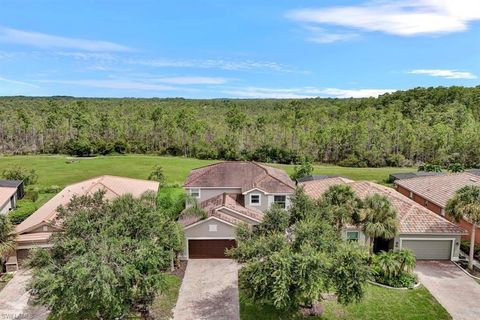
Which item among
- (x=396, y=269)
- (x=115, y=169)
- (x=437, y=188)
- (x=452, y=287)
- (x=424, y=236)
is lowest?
(x=452, y=287)

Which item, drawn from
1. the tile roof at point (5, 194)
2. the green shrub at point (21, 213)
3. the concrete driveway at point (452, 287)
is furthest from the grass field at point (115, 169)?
the concrete driveway at point (452, 287)

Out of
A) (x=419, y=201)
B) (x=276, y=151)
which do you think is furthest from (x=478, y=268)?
(x=276, y=151)

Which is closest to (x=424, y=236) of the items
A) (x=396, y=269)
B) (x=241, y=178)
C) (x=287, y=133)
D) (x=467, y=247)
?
(x=467, y=247)

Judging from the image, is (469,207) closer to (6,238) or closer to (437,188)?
(437,188)

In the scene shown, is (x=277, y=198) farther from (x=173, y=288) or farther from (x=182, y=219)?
(x=173, y=288)

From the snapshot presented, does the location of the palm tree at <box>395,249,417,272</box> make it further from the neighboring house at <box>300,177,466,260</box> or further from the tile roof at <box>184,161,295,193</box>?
the tile roof at <box>184,161,295,193</box>

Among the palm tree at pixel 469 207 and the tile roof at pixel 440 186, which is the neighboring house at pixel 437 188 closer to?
the tile roof at pixel 440 186
